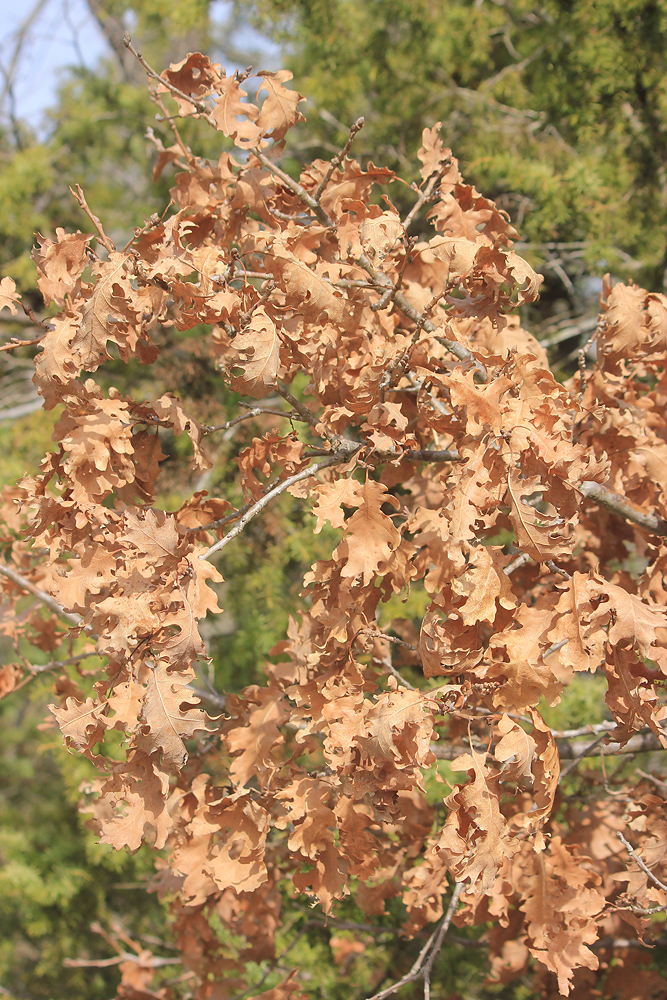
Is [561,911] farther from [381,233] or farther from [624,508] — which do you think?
[381,233]

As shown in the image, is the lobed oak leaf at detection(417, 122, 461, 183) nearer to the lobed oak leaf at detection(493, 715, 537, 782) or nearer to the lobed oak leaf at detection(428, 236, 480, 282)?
the lobed oak leaf at detection(428, 236, 480, 282)

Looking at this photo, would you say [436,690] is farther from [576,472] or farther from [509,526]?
[509,526]

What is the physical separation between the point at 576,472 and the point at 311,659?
0.59 metres

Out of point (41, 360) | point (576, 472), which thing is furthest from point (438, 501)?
point (41, 360)

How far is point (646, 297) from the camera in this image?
1.43 metres

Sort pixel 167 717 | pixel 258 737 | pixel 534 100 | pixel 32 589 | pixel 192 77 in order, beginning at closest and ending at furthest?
pixel 167 717, pixel 258 737, pixel 192 77, pixel 32 589, pixel 534 100

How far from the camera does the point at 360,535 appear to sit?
3.59ft

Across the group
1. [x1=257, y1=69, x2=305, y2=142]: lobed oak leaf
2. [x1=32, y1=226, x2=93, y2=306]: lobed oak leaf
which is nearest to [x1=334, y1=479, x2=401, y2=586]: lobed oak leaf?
[x1=32, y1=226, x2=93, y2=306]: lobed oak leaf

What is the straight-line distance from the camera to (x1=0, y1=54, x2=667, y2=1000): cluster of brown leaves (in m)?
1.04

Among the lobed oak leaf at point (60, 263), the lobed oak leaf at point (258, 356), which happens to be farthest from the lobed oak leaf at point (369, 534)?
the lobed oak leaf at point (60, 263)

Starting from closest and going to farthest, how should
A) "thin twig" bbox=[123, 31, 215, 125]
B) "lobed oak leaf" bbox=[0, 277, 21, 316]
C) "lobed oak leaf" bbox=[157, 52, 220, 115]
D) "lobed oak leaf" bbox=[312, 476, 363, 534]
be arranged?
1. "lobed oak leaf" bbox=[312, 476, 363, 534]
2. "lobed oak leaf" bbox=[0, 277, 21, 316]
3. "thin twig" bbox=[123, 31, 215, 125]
4. "lobed oak leaf" bbox=[157, 52, 220, 115]

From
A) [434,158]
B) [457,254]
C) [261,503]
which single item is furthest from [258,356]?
[434,158]

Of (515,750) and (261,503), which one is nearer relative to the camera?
(515,750)

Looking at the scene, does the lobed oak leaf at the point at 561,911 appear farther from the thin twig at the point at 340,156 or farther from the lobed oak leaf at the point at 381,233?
the thin twig at the point at 340,156
